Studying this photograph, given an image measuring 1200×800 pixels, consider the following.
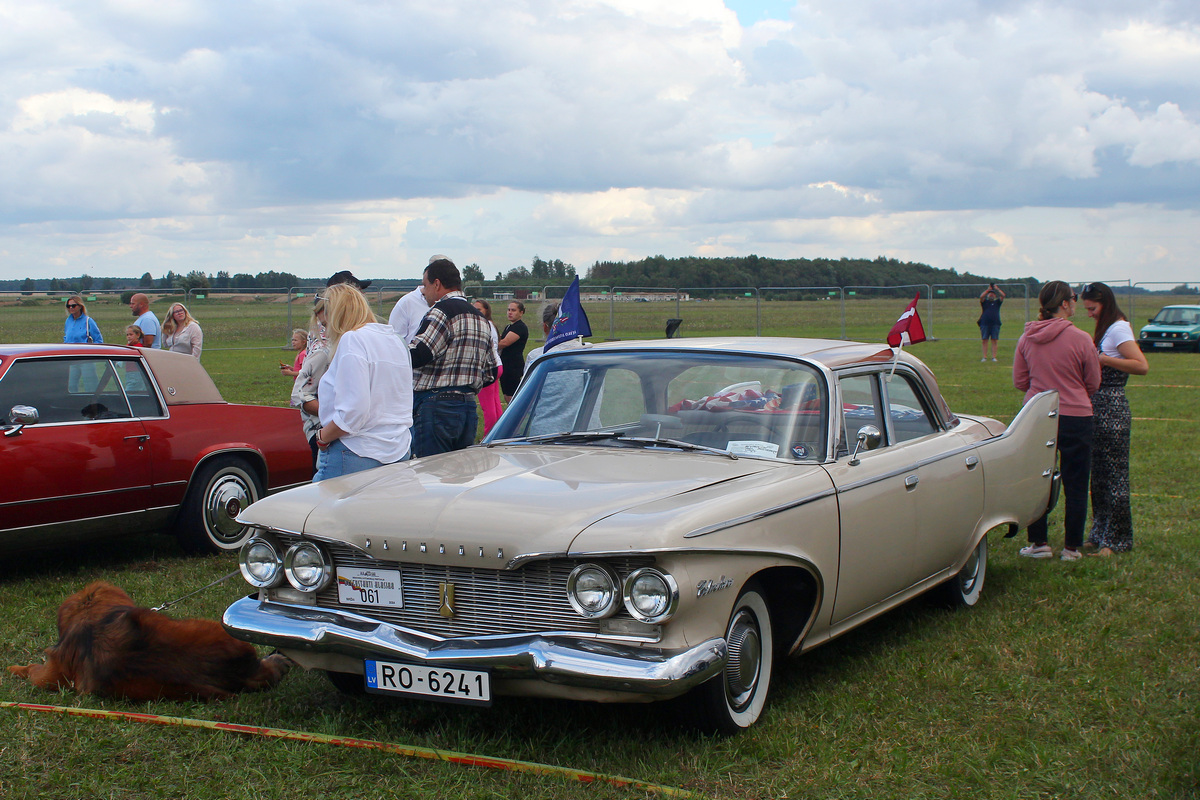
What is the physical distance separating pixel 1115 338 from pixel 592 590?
4.90 m

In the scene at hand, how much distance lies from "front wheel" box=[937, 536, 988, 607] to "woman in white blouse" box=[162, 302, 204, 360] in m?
8.79

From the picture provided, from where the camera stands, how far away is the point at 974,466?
557 cm

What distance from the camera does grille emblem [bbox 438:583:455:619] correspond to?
3.73m

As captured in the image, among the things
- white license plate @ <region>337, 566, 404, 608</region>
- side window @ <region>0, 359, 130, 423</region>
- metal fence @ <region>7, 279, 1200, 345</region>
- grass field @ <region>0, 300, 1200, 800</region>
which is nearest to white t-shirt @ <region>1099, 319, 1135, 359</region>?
grass field @ <region>0, 300, 1200, 800</region>

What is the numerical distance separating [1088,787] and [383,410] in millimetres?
3586

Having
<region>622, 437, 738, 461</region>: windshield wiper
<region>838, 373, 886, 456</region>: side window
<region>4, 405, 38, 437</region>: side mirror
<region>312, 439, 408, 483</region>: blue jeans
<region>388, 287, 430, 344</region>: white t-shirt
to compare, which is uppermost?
<region>388, 287, 430, 344</region>: white t-shirt

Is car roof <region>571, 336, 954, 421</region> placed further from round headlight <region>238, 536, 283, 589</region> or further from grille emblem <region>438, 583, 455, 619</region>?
round headlight <region>238, 536, 283, 589</region>

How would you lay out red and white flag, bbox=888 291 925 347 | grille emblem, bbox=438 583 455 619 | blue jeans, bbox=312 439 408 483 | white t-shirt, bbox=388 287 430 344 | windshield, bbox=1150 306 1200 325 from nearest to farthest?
grille emblem, bbox=438 583 455 619 → blue jeans, bbox=312 439 408 483 → red and white flag, bbox=888 291 925 347 → white t-shirt, bbox=388 287 430 344 → windshield, bbox=1150 306 1200 325

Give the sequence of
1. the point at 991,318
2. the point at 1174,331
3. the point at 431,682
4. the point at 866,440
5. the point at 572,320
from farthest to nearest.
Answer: the point at 1174,331 → the point at 991,318 → the point at 572,320 → the point at 866,440 → the point at 431,682

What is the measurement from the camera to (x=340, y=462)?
18.0 ft

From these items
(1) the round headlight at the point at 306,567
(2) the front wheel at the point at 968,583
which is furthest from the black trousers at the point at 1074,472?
(1) the round headlight at the point at 306,567

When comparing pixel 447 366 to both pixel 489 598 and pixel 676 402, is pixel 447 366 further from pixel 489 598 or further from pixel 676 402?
pixel 489 598

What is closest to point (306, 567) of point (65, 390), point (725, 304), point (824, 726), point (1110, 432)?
point (824, 726)

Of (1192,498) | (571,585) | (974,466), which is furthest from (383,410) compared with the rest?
(1192,498)
